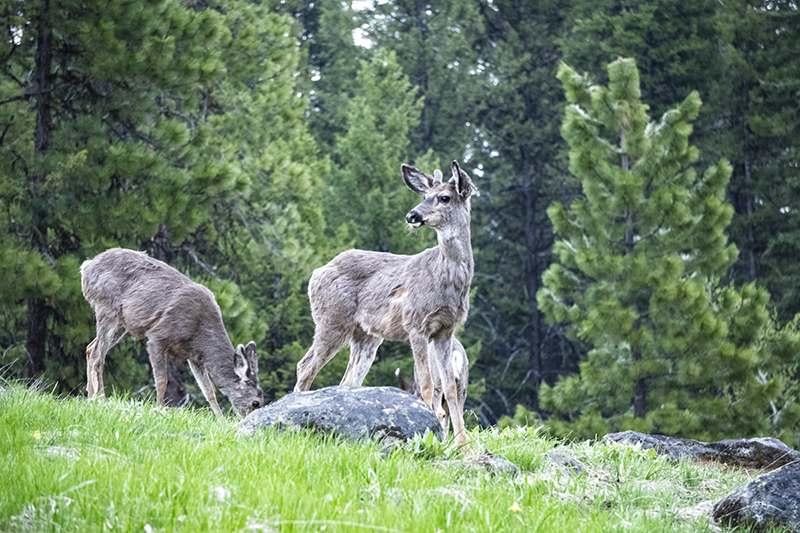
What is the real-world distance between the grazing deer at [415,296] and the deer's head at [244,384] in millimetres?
916

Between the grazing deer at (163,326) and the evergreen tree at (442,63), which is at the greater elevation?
the evergreen tree at (442,63)

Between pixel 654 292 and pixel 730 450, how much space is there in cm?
660

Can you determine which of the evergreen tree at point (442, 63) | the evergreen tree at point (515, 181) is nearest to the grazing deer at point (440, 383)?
the evergreen tree at point (515, 181)

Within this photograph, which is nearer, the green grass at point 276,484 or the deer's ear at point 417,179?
the green grass at point 276,484

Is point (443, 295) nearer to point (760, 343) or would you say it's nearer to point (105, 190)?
point (105, 190)

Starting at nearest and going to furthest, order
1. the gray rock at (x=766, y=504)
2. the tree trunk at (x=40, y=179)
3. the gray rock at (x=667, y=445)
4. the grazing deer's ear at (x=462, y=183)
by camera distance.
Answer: the gray rock at (x=766, y=504), the grazing deer's ear at (x=462, y=183), the gray rock at (x=667, y=445), the tree trunk at (x=40, y=179)

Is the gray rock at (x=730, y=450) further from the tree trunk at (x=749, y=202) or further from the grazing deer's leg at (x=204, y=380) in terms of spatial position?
the tree trunk at (x=749, y=202)

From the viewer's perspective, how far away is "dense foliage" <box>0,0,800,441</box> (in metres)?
10.6

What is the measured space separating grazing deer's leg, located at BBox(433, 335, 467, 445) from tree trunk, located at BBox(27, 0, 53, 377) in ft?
20.2

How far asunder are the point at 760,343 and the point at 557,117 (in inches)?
566

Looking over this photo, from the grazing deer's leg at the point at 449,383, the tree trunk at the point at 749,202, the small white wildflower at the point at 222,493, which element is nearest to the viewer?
the small white wildflower at the point at 222,493

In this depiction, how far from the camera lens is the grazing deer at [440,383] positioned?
6.61 metres

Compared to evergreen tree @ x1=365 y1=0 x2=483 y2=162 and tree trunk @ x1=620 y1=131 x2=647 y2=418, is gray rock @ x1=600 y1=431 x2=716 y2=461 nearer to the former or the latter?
tree trunk @ x1=620 y1=131 x2=647 y2=418

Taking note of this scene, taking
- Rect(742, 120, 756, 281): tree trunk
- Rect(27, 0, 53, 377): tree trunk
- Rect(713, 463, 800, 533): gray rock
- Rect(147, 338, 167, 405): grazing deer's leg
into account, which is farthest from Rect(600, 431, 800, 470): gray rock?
Rect(742, 120, 756, 281): tree trunk
